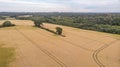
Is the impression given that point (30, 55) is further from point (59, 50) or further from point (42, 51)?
point (59, 50)

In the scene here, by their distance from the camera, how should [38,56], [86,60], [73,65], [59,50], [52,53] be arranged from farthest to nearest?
[59,50], [52,53], [38,56], [86,60], [73,65]

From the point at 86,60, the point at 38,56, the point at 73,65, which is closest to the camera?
the point at 73,65

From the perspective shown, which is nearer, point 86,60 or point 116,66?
point 116,66

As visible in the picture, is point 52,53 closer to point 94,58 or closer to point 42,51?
point 42,51

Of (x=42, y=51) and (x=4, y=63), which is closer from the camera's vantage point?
(x=4, y=63)

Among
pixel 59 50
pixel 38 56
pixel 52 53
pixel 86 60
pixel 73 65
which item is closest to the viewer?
pixel 73 65

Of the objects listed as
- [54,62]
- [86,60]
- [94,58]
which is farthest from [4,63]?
[94,58]

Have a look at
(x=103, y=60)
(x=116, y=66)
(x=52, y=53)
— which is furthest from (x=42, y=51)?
(x=116, y=66)

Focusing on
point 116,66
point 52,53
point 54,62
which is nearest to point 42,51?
point 52,53
